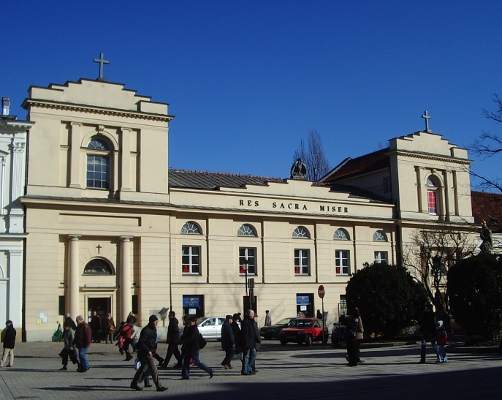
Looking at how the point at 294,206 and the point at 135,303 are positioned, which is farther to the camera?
the point at 294,206

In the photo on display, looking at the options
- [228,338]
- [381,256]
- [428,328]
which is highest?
[381,256]

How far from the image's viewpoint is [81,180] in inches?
1368

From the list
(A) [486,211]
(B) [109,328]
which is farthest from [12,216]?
(A) [486,211]

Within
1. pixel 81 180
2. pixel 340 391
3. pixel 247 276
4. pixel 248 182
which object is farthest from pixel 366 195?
pixel 340 391

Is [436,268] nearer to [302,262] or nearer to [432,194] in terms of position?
[302,262]

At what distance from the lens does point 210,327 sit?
34.1 meters

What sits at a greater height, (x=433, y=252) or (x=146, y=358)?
(x=433, y=252)

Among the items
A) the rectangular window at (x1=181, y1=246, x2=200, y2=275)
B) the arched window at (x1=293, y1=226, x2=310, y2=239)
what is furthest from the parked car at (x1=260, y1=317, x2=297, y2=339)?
the arched window at (x1=293, y1=226, x2=310, y2=239)

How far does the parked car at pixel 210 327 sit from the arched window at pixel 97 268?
207 inches

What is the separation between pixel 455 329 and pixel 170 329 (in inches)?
793

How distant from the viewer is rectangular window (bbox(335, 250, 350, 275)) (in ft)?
142

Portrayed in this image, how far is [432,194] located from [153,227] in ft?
76.0

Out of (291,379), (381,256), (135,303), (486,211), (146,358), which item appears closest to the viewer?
(146,358)

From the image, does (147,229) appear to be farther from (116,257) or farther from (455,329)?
(455,329)
